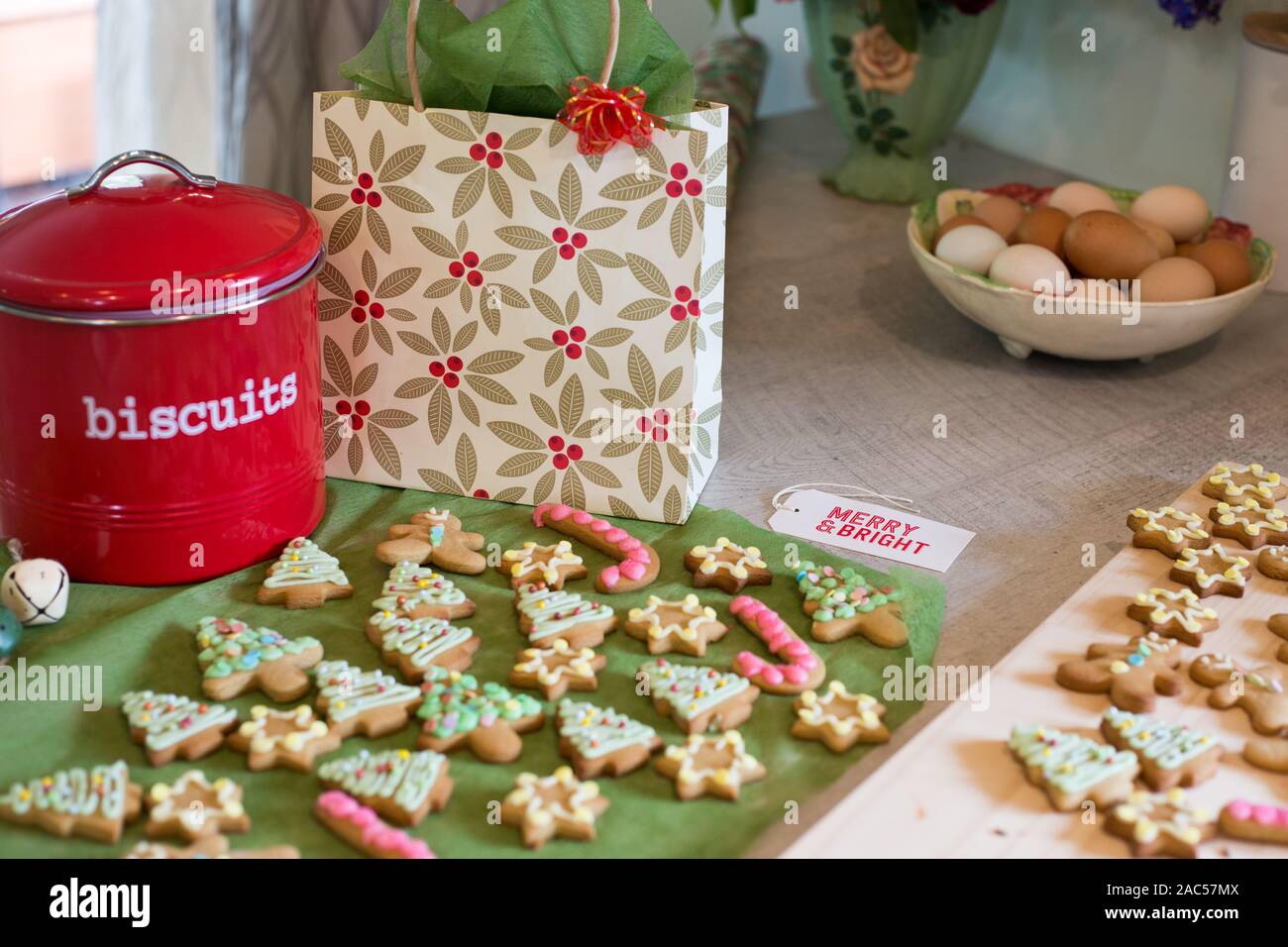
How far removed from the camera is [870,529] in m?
1.14

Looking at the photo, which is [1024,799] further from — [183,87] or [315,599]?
[183,87]

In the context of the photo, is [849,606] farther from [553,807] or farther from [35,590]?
[35,590]

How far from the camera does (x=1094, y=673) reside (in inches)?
35.8

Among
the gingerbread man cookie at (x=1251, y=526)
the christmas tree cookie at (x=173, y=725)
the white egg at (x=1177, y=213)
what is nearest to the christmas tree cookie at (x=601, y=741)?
the christmas tree cookie at (x=173, y=725)

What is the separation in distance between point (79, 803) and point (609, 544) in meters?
0.45

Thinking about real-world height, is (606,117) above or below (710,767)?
above

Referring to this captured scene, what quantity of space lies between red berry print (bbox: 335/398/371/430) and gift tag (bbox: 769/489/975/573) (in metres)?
0.37

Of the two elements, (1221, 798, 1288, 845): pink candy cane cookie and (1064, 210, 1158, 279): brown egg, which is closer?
(1221, 798, 1288, 845): pink candy cane cookie

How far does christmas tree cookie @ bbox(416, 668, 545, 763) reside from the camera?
2.78 ft

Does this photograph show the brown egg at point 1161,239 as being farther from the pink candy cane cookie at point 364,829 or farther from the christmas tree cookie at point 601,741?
the pink candy cane cookie at point 364,829

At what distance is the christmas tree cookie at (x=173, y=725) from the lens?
0.83 m

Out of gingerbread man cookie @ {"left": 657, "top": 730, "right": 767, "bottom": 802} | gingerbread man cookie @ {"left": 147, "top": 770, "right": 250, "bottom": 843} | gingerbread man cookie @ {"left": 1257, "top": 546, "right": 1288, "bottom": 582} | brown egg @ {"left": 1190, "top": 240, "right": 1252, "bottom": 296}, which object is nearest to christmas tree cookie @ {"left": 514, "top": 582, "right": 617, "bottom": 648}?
gingerbread man cookie @ {"left": 657, "top": 730, "right": 767, "bottom": 802}

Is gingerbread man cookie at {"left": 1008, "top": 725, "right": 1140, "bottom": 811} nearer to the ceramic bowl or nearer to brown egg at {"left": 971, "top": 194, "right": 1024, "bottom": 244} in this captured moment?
the ceramic bowl

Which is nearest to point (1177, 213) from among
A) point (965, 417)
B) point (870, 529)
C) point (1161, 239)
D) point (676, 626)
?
point (1161, 239)
